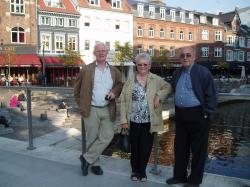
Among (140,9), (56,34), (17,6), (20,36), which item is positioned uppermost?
(140,9)

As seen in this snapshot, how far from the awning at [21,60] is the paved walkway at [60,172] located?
27444mm

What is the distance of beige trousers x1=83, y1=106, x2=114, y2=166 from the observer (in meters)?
4.98

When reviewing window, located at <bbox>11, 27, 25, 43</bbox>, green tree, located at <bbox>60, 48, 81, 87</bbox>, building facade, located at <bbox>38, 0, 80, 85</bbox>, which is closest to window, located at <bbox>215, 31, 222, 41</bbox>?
building facade, located at <bbox>38, 0, 80, 85</bbox>

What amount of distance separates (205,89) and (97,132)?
1.64 metres

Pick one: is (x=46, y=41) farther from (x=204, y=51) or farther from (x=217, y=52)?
(x=217, y=52)

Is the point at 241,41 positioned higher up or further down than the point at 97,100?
higher up

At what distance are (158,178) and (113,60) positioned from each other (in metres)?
36.8

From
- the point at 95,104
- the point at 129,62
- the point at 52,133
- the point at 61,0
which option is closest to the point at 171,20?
the point at 129,62

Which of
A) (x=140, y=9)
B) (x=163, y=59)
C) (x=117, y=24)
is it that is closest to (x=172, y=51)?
(x=163, y=59)

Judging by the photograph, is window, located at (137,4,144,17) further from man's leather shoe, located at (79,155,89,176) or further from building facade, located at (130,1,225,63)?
man's leather shoe, located at (79,155,89,176)

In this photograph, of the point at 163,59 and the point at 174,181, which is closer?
the point at 174,181

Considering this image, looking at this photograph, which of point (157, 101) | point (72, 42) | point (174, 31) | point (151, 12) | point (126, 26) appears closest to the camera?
point (157, 101)

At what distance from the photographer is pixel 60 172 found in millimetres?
5109

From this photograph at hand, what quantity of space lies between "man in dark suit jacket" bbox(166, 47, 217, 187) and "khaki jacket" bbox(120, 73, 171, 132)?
0.16 metres
